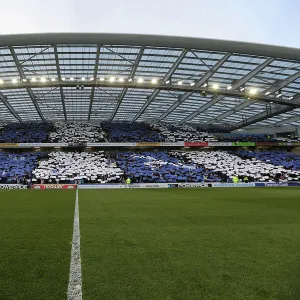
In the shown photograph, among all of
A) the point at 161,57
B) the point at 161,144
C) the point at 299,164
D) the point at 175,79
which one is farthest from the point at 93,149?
the point at 299,164

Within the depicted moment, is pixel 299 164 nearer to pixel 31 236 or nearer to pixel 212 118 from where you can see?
pixel 212 118

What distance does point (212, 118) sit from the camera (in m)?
45.5

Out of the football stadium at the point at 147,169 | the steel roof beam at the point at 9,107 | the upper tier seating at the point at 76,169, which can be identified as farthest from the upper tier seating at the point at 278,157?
the steel roof beam at the point at 9,107

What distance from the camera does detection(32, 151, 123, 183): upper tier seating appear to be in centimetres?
3041

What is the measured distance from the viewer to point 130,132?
143 ft

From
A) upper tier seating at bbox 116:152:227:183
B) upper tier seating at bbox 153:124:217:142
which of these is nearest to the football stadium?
upper tier seating at bbox 116:152:227:183

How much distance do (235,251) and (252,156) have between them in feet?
130

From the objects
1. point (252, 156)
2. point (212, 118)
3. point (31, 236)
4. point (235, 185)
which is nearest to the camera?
point (31, 236)

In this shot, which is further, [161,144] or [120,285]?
[161,144]

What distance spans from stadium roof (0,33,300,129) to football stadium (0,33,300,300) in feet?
0.49

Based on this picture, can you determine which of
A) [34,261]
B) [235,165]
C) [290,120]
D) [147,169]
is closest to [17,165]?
[147,169]

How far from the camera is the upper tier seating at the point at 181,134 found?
41.5 metres

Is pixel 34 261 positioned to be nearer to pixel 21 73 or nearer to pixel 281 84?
pixel 21 73

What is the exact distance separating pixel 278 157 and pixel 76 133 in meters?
31.9
